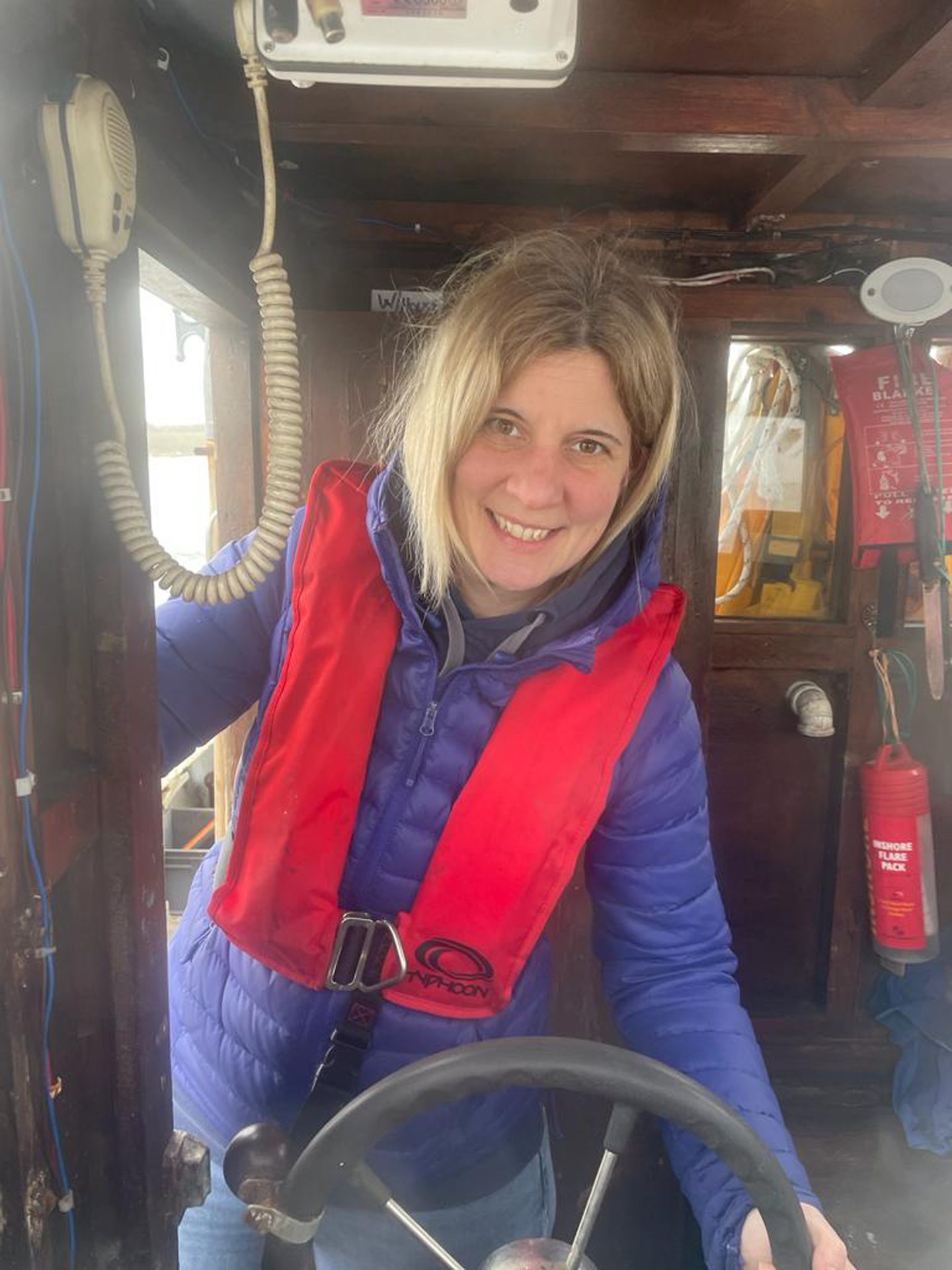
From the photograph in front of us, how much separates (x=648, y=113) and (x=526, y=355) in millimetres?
575

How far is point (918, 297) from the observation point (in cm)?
218

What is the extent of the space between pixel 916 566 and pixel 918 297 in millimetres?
700

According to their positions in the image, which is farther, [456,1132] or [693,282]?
[693,282]

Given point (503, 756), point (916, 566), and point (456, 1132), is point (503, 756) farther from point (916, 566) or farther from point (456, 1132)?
point (916, 566)

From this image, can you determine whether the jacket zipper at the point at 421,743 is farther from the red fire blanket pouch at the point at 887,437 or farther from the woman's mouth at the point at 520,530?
the red fire blanket pouch at the point at 887,437

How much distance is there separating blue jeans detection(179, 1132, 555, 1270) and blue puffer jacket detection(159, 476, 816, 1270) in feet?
0.28

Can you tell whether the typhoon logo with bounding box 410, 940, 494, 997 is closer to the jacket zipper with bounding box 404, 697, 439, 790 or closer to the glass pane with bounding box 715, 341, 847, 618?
the jacket zipper with bounding box 404, 697, 439, 790

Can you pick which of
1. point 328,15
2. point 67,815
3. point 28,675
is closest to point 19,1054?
point 67,815

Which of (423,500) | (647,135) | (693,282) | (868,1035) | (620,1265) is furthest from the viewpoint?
(868,1035)

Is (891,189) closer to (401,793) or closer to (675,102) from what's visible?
(675,102)

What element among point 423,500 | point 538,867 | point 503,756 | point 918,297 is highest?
point 918,297

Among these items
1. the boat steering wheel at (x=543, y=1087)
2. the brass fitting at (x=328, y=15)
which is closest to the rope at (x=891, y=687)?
the boat steering wheel at (x=543, y=1087)

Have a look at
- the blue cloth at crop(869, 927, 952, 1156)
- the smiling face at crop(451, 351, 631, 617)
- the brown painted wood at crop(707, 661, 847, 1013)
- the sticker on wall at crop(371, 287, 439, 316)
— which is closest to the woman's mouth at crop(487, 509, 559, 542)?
the smiling face at crop(451, 351, 631, 617)

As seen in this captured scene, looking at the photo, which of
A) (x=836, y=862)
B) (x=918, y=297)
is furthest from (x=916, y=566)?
(x=836, y=862)
